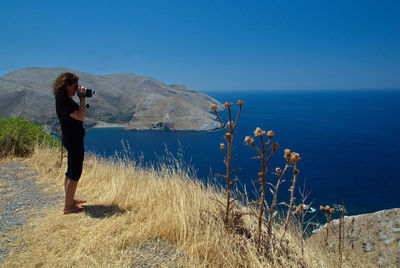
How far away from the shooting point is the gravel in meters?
2.62

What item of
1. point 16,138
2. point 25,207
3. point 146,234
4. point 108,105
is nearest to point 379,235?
point 146,234

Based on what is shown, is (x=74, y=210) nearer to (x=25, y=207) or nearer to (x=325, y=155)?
(x=25, y=207)

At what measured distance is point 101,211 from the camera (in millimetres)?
3064

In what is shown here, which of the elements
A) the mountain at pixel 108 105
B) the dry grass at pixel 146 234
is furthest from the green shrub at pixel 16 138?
the mountain at pixel 108 105

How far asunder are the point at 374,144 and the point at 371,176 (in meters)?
18.1

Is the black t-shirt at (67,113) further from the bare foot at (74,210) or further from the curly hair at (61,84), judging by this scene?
the bare foot at (74,210)

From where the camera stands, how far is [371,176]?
34594mm

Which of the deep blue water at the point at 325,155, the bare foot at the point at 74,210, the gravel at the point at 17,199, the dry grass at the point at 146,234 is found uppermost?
the dry grass at the point at 146,234

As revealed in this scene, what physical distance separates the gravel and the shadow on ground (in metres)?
0.59

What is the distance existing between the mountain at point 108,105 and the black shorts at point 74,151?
59088 mm

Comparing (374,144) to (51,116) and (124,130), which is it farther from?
(51,116)

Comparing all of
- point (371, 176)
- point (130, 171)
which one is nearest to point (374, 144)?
point (371, 176)

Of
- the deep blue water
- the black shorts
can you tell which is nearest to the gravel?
the black shorts

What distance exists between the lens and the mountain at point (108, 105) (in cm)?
6762
